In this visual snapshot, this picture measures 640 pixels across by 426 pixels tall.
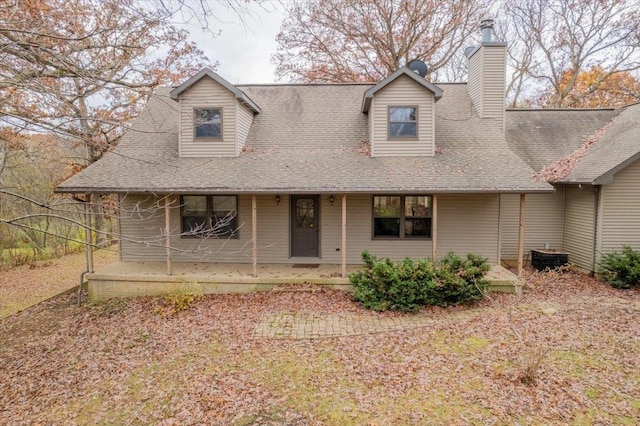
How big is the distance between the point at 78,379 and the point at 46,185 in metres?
14.5

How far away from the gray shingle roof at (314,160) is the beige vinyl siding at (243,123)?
0.25 m

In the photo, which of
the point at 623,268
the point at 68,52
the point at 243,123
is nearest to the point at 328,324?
the point at 68,52

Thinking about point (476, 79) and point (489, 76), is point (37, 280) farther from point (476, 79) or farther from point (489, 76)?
point (489, 76)

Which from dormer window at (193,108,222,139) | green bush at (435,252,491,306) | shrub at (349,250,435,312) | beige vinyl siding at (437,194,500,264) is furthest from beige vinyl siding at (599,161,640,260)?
dormer window at (193,108,222,139)

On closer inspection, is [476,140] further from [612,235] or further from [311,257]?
[311,257]

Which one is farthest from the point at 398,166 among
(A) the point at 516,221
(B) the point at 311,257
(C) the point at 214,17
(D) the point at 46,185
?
(D) the point at 46,185

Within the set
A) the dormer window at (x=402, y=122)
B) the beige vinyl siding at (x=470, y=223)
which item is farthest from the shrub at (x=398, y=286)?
the dormer window at (x=402, y=122)

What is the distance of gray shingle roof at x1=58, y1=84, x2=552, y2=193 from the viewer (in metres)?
9.52

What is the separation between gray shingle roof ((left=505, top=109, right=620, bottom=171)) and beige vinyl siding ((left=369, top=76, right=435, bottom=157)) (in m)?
4.15

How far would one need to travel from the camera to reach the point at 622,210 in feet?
34.0

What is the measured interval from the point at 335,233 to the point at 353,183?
89.8 inches

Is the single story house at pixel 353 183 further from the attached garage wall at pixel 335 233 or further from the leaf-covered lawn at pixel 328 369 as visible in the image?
the leaf-covered lawn at pixel 328 369

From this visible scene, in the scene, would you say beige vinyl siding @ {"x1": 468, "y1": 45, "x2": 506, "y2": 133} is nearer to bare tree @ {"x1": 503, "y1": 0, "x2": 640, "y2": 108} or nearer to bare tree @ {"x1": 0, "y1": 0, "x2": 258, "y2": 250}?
bare tree @ {"x1": 0, "y1": 0, "x2": 258, "y2": 250}

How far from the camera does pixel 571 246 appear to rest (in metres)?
11.8
